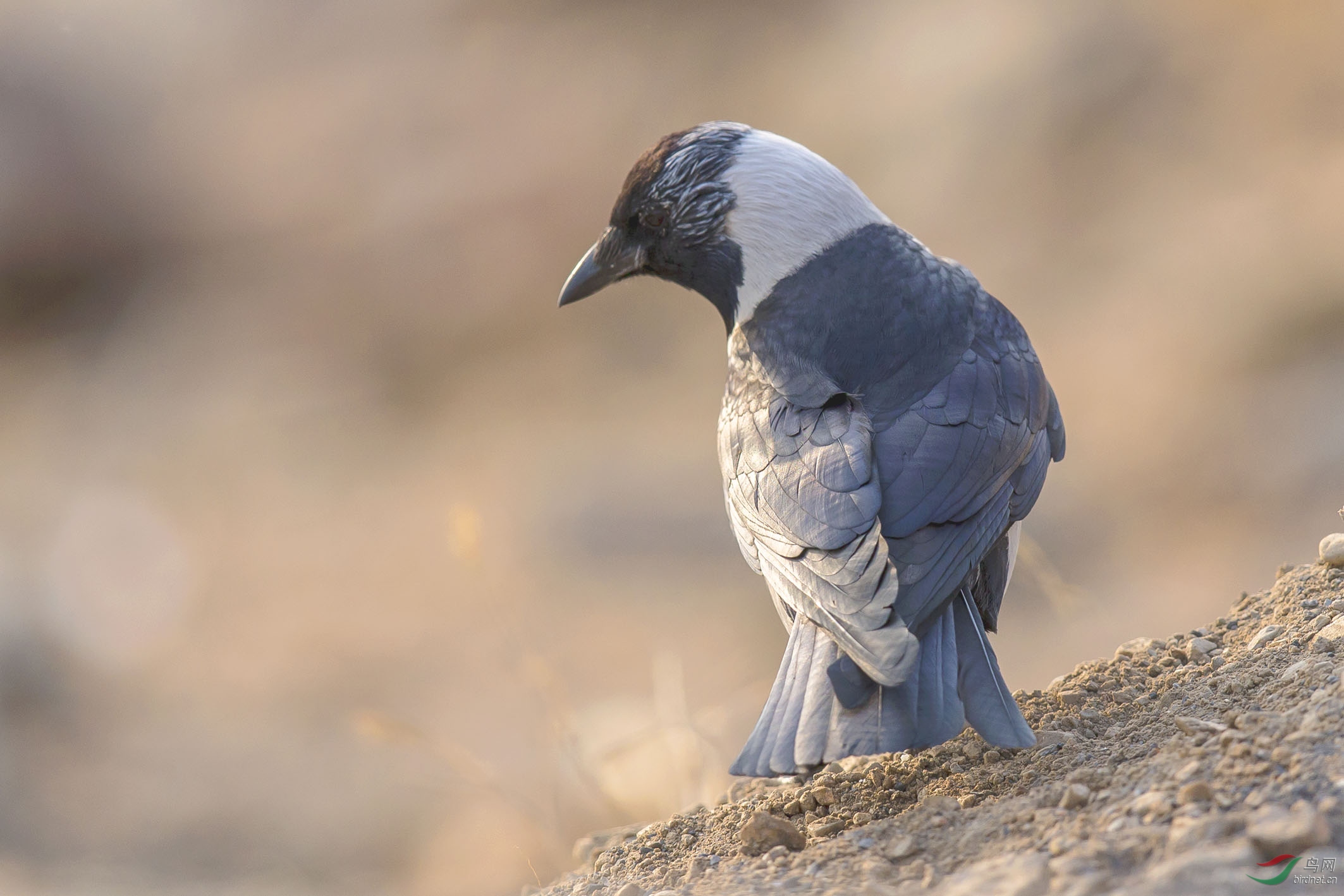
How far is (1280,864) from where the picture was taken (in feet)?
7.50

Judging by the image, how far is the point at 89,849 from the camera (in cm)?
772

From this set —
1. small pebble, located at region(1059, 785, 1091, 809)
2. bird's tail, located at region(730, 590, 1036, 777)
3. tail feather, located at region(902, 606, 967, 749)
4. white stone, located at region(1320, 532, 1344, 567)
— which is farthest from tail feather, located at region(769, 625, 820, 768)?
white stone, located at region(1320, 532, 1344, 567)

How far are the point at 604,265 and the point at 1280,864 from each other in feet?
11.2

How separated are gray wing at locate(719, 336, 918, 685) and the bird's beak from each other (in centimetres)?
92

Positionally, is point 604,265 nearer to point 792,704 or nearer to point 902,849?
point 792,704

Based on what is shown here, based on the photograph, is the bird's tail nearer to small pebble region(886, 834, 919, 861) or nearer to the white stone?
small pebble region(886, 834, 919, 861)

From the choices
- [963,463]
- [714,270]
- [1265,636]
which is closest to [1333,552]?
[1265,636]

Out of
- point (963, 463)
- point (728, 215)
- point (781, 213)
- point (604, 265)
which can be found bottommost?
point (963, 463)

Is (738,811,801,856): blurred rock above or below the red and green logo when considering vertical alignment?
above

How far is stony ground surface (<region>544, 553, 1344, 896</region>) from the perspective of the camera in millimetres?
2441

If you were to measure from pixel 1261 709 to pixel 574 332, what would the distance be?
10.5 metres

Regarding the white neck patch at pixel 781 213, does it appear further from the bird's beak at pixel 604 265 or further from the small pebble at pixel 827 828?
the small pebble at pixel 827 828

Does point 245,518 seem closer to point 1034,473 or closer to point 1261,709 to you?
point 1034,473

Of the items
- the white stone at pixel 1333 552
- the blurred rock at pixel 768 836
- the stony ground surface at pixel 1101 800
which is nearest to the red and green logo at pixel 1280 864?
the stony ground surface at pixel 1101 800
